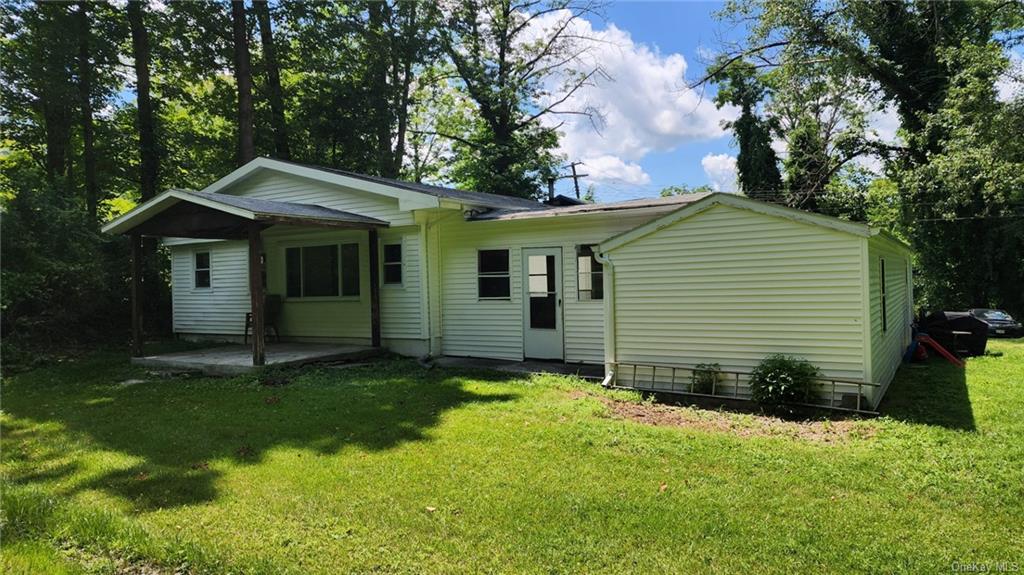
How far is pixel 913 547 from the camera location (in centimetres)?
299

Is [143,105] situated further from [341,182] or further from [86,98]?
[341,182]

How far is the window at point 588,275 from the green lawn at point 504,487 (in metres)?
2.58

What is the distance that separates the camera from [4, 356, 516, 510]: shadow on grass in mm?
4477

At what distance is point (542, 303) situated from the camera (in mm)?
9695

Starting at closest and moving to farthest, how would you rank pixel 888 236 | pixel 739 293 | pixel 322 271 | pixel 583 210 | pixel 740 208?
1. pixel 740 208
2. pixel 739 293
3. pixel 888 236
4. pixel 583 210
5. pixel 322 271

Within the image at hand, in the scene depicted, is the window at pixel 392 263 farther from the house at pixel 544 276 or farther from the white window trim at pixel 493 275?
the white window trim at pixel 493 275

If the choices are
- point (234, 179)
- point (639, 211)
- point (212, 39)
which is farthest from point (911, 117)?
point (212, 39)

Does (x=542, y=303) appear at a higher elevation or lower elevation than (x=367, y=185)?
lower

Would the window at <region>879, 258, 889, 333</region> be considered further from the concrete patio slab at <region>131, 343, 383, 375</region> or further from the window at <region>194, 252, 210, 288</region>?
the window at <region>194, 252, 210, 288</region>

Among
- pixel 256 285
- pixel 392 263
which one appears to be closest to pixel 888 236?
pixel 392 263

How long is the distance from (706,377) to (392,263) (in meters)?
6.24

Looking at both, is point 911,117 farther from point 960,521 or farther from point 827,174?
point 960,521

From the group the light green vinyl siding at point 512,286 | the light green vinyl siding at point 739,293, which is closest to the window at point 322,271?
the light green vinyl siding at point 512,286

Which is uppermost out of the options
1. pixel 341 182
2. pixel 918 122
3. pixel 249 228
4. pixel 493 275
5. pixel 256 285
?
pixel 918 122
